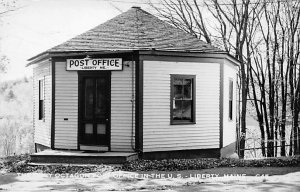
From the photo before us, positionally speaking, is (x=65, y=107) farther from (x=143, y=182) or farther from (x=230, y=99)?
(x=230, y=99)

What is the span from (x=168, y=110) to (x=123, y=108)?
1678 mm

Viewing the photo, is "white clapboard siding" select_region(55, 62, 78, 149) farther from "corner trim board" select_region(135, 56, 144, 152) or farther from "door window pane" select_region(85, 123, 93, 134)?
"corner trim board" select_region(135, 56, 144, 152)

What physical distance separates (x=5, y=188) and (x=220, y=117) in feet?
29.3

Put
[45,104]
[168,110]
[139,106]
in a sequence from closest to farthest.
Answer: [139,106]
[168,110]
[45,104]

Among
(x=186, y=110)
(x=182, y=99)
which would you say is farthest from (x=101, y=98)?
(x=186, y=110)

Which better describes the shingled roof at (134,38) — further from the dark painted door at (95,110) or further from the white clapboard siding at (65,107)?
the dark painted door at (95,110)

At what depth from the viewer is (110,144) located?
14750 mm

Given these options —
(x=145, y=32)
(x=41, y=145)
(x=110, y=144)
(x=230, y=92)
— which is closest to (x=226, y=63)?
(x=230, y=92)

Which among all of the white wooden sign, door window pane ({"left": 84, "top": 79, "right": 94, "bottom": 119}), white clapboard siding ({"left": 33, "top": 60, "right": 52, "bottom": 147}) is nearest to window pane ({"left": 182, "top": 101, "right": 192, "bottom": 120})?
the white wooden sign

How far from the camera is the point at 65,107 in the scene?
15352 mm

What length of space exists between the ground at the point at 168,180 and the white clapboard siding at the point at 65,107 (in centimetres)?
339

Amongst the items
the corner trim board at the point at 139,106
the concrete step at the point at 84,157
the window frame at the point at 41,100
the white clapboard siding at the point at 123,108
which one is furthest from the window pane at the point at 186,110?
the window frame at the point at 41,100

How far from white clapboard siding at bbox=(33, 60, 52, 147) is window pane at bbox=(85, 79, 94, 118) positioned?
5.64ft

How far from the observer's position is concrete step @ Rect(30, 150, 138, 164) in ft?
44.0
